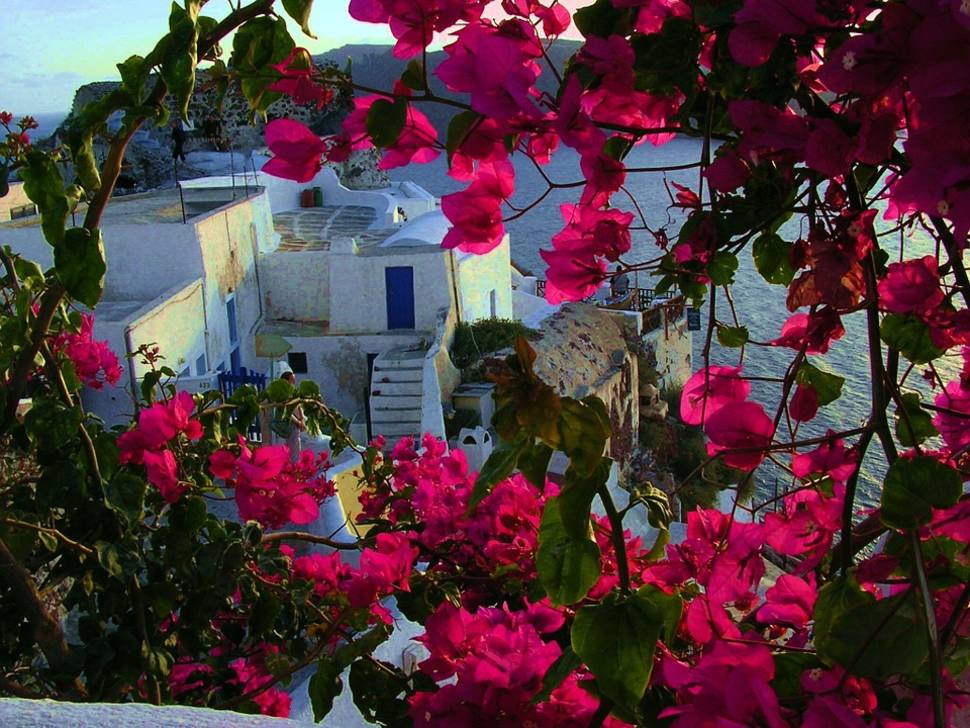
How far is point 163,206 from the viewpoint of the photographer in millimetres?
9562

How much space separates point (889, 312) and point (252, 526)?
0.87 metres

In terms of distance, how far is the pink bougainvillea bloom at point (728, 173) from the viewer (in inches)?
22.6

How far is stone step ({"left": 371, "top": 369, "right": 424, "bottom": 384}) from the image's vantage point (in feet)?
30.3

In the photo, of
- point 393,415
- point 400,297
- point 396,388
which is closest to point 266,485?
point 393,415

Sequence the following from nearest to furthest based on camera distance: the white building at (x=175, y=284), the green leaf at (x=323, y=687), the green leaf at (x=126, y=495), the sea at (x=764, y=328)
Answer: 1. the green leaf at (x=323, y=687)
2. the green leaf at (x=126, y=495)
3. the white building at (x=175, y=284)
4. the sea at (x=764, y=328)

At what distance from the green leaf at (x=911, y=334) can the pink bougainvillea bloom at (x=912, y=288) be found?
0.04 metres

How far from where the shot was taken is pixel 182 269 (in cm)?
787

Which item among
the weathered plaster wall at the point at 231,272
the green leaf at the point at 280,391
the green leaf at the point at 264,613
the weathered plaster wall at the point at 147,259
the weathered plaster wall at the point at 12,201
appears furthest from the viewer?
the weathered plaster wall at the point at 12,201

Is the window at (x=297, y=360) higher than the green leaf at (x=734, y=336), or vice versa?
the green leaf at (x=734, y=336)

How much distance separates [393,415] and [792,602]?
27.8 feet

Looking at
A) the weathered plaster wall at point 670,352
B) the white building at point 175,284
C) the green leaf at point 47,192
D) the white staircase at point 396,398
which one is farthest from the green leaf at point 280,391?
the weathered plaster wall at point 670,352

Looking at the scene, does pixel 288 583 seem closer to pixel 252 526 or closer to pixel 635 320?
pixel 252 526

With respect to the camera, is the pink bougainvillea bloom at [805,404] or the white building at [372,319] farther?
the white building at [372,319]

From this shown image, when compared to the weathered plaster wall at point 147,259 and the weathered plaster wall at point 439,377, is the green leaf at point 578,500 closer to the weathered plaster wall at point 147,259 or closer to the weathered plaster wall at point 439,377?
the weathered plaster wall at point 147,259
